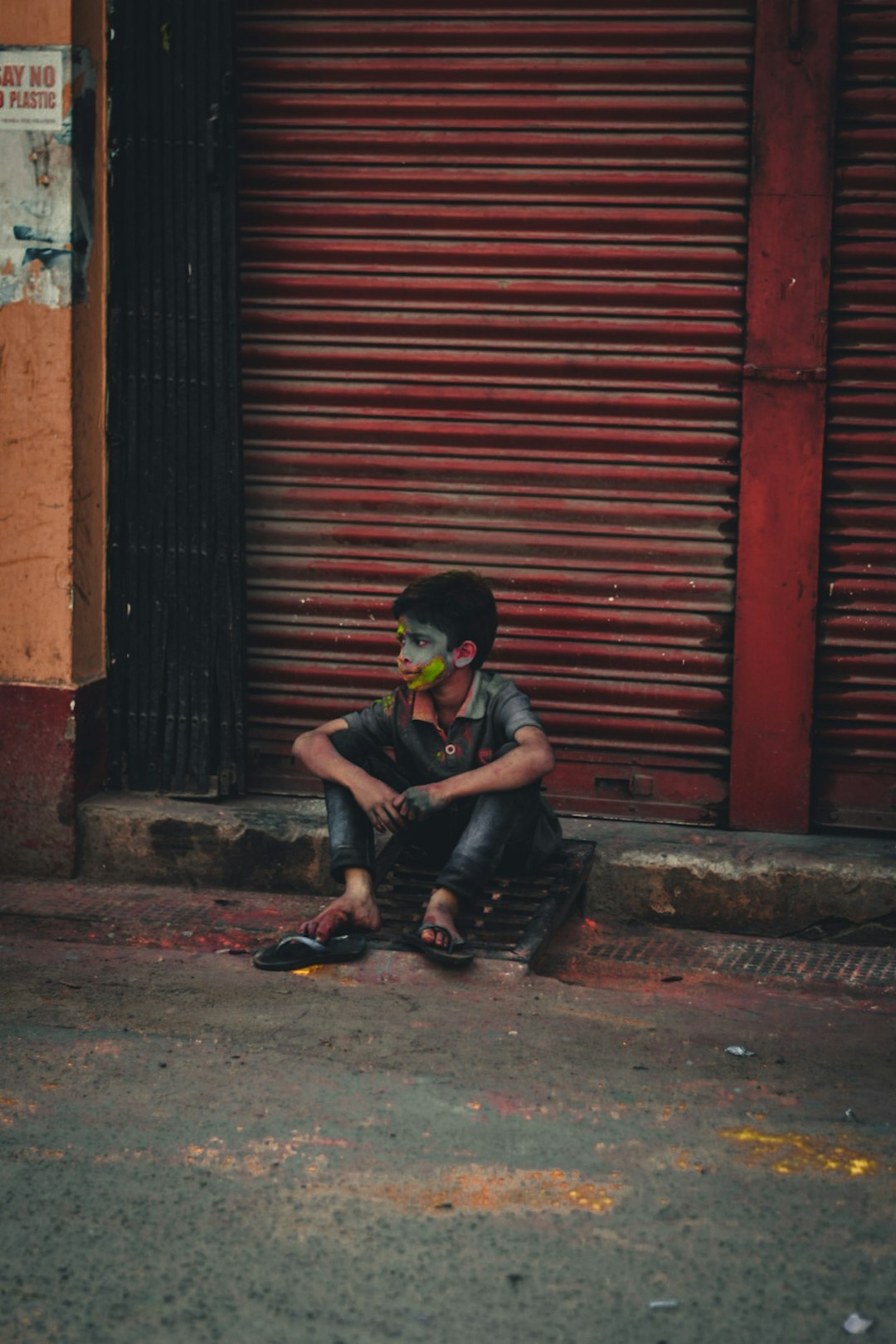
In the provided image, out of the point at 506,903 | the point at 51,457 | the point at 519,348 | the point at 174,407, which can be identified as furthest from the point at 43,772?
the point at 519,348

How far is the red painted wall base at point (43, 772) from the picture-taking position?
5.46 metres

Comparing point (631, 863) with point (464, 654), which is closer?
point (464, 654)

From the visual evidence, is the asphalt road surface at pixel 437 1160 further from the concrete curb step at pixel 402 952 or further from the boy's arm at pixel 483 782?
the boy's arm at pixel 483 782

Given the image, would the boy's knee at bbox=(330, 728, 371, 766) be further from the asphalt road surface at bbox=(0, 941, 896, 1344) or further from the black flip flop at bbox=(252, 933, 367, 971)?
the asphalt road surface at bbox=(0, 941, 896, 1344)

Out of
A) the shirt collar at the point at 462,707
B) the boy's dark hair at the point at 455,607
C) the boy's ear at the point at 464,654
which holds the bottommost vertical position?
the shirt collar at the point at 462,707

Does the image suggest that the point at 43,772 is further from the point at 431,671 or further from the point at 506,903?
the point at 506,903

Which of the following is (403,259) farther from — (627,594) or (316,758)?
(316,758)

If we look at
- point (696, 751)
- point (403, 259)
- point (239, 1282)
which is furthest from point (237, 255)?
point (239, 1282)

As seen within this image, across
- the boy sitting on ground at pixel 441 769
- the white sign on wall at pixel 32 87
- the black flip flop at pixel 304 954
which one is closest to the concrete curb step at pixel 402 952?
the black flip flop at pixel 304 954

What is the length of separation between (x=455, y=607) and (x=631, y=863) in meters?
1.11

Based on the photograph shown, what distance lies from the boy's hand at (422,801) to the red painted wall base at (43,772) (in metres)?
1.43

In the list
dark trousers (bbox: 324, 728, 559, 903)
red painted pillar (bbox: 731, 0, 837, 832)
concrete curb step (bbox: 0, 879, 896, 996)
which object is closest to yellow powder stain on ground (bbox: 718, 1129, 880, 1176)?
concrete curb step (bbox: 0, 879, 896, 996)

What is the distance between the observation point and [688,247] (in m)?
5.33

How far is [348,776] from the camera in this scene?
4.84 meters
